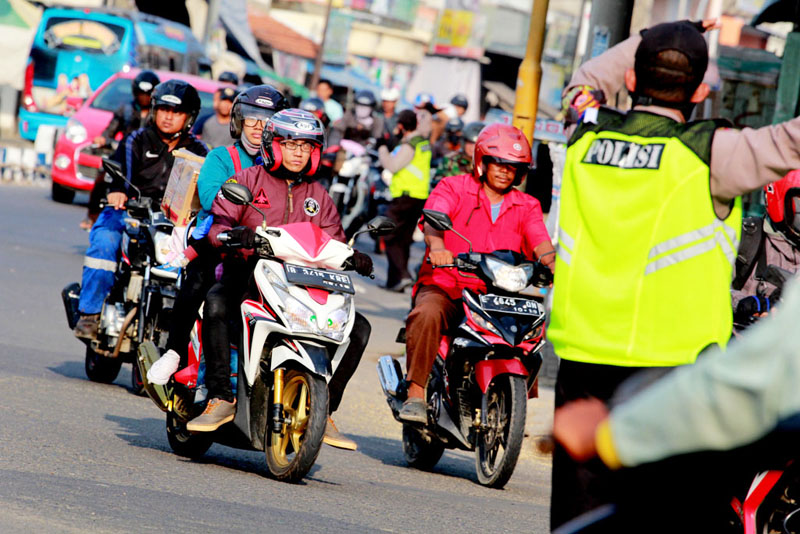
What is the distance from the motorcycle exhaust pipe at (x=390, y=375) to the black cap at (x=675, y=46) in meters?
4.68

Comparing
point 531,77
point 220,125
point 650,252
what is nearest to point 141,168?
point 531,77

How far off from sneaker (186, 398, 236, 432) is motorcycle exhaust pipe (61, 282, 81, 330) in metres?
3.00

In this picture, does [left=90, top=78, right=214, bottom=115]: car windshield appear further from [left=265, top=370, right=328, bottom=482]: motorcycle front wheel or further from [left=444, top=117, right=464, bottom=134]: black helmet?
[left=265, top=370, right=328, bottom=482]: motorcycle front wheel

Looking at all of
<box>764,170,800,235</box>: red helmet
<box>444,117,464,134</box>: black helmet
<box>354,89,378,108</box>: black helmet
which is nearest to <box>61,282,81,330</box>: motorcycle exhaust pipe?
<box>764,170,800,235</box>: red helmet

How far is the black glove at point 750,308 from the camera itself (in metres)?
6.23

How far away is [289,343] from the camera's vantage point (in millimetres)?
7113

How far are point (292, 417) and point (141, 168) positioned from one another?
3561 millimetres

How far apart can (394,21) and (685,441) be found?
63.8 m

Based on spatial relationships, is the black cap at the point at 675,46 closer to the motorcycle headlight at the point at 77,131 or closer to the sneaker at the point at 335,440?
the sneaker at the point at 335,440

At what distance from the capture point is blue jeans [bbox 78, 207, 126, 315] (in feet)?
33.0

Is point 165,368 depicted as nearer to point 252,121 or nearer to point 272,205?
point 272,205

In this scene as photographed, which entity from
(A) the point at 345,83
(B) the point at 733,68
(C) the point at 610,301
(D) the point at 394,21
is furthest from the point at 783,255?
(D) the point at 394,21

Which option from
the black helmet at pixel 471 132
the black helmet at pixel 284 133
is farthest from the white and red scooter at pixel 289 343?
the black helmet at pixel 471 132

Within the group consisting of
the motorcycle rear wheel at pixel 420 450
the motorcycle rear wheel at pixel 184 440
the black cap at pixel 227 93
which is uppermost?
the black cap at pixel 227 93
